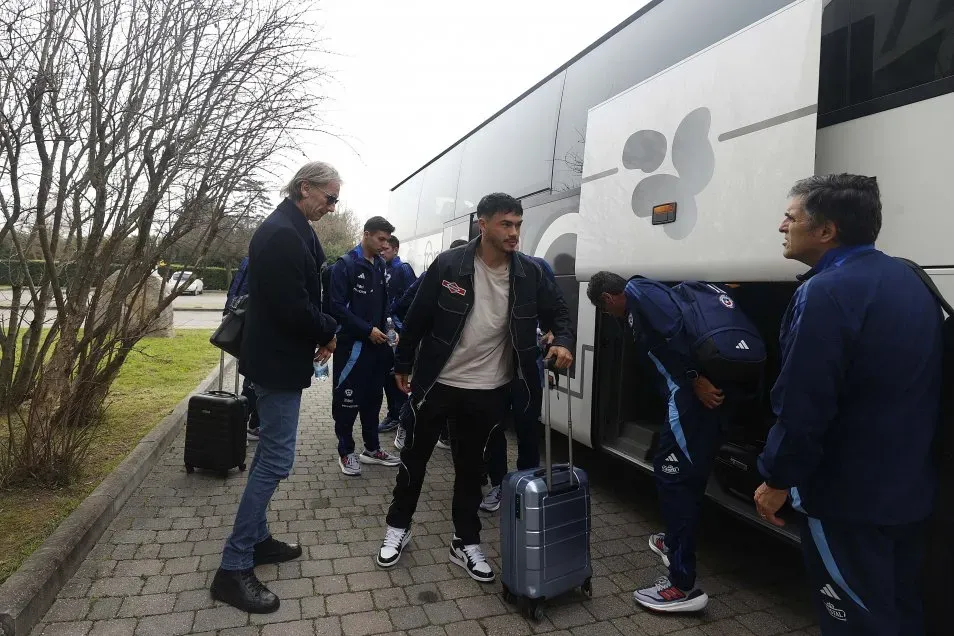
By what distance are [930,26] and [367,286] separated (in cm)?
357

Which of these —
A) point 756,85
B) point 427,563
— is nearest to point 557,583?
point 427,563

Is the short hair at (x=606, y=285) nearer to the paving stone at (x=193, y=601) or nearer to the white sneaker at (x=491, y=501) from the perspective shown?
the white sneaker at (x=491, y=501)

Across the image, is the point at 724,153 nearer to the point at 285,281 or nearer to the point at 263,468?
the point at 285,281

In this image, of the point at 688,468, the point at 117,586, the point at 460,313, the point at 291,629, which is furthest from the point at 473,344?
the point at 117,586

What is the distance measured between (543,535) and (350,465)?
237 centimetres

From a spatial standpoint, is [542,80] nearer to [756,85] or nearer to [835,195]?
[756,85]

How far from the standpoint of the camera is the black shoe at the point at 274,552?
3.07 m

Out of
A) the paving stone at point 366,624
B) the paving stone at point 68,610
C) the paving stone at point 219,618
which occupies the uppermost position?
the paving stone at point 366,624

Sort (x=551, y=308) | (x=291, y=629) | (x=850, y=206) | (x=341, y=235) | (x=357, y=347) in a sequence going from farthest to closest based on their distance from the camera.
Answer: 1. (x=341, y=235)
2. (x=357, y=347)
3. (x=551, y=308)
4. (x=291, y=629)
5. (x=850, y=206)

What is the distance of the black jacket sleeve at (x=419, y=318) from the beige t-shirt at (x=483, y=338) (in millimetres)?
Answer: 204

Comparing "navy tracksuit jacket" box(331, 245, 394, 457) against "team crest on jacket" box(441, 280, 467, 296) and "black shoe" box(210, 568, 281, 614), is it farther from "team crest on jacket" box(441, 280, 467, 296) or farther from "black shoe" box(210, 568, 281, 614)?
"black shoe" box(210, 568, 281, 614)

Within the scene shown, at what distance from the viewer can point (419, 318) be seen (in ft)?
9.86

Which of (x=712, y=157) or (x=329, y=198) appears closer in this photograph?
(x=329, y=198)

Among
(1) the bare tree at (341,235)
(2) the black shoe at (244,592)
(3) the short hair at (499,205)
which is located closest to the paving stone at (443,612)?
(2) the black shoe at (244,592)
